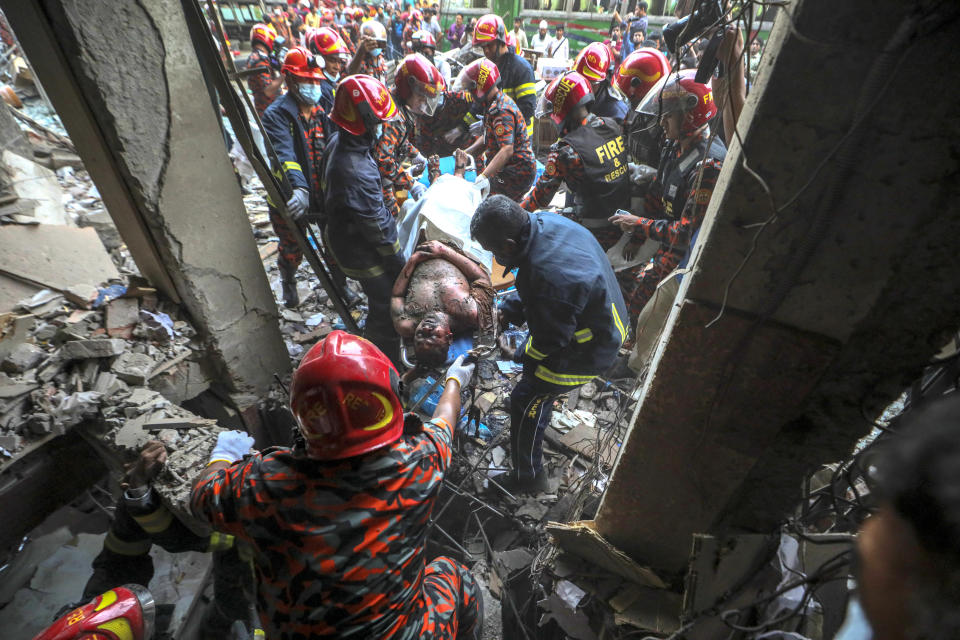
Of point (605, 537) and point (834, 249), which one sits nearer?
point (834, 249)

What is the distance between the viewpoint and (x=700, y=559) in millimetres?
Result: 1506

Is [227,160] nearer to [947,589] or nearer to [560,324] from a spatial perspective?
[560,324]

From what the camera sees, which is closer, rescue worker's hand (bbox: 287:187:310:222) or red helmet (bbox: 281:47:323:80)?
rescue worker's hand (bbox: 287:187:310:222)

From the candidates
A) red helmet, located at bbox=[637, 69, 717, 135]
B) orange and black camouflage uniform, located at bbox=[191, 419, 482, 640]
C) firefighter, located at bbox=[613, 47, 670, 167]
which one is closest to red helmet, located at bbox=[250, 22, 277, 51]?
firefighter, located at bbox=[613, 47, 670, 167]

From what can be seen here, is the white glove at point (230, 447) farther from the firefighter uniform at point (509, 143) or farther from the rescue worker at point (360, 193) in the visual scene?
the firefighter uniform at point (509, 143)

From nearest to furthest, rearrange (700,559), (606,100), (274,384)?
(700,559)
(274,384)
(606,100)

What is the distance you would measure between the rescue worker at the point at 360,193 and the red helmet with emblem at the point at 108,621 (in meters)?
2.74

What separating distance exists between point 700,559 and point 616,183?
11.4ft

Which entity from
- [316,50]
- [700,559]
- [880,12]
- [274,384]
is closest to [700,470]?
[700,559]

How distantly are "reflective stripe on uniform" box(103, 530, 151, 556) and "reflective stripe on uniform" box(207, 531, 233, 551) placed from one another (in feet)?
1.16

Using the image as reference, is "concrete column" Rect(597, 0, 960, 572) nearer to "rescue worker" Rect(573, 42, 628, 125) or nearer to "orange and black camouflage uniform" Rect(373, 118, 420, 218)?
"orange and black camouflage uniform" Rect(373, 118, 420, 218)

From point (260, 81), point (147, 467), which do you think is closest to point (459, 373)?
point (147, 467)

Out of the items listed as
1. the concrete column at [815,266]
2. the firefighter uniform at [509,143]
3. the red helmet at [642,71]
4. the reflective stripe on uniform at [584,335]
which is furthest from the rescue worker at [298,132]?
the concrete column at [815,266]

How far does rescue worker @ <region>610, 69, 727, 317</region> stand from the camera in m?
3.10
